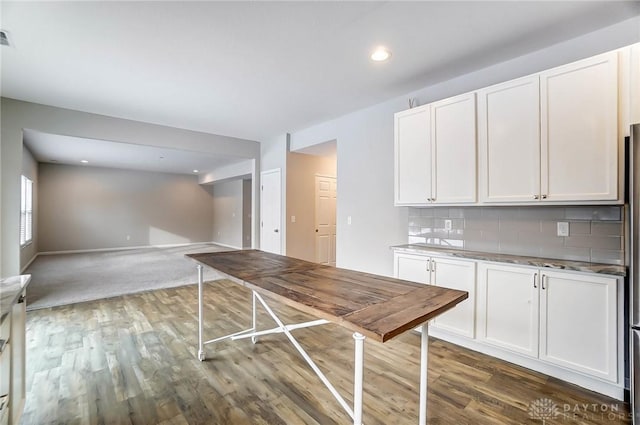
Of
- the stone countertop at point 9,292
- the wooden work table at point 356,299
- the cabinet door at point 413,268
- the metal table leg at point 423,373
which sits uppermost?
the stone countertop at point 9,292

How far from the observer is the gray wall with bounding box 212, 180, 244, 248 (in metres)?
9.64

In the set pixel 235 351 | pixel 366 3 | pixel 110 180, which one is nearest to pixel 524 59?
pixel 366 3

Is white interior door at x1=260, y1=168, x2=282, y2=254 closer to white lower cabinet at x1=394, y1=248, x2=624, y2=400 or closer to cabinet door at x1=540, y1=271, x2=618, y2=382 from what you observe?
white lower cabinet at x1=394, y1=248, x2=624, y2=400

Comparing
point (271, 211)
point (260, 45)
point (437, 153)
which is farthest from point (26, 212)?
point (437, 153)

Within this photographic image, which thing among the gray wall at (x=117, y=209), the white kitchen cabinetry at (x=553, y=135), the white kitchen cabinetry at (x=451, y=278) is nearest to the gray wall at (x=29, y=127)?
the white kitchen cabinetry at (x=451, y=278)

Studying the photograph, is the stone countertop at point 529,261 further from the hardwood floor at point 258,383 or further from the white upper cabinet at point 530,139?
the hardwood floor at point 258,383

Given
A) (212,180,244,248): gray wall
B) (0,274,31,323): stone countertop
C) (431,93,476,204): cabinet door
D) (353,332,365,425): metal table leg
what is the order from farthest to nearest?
(212,180,244,248): gray wall < (431,93,476,204): cabinet door < (0,274,31,323): stone countertop < (353,332,365,425): metal table leg

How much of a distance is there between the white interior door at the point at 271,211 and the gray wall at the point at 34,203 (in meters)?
4.95

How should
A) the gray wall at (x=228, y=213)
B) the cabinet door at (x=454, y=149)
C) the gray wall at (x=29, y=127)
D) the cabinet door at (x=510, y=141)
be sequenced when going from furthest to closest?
the gray wall at (x=228, y=213) → the gray wall at (x=29, y=127) → the cabinet door at (x=454, y=149) → the cabinet door at (x=510, y=141)

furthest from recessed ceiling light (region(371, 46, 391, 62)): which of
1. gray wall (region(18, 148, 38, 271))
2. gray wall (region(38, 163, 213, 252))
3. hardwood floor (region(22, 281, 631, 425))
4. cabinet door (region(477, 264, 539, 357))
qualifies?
gray wall (region(38, 163, 213, 252))

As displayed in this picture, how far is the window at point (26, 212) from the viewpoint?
615 cm

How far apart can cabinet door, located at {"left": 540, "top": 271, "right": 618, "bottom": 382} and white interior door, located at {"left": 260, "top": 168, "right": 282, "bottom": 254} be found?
4087mm

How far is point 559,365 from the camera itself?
6.90 ft

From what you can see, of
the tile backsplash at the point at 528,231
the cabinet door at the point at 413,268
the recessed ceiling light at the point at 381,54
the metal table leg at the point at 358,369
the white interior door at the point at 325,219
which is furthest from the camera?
the white interior door at the point at 325,219
